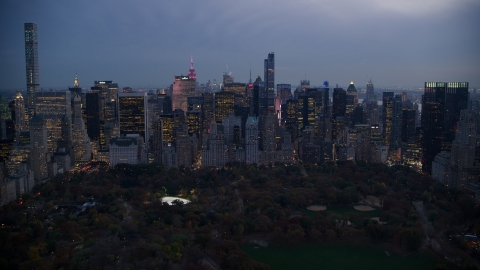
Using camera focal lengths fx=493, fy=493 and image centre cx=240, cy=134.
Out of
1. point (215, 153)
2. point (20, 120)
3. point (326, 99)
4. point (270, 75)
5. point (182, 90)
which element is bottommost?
point (215, 153)

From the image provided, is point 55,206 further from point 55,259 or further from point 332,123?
point 332,123

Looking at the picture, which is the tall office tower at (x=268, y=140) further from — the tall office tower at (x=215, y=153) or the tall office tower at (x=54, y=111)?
the tall office tower at (x=54, y=111)

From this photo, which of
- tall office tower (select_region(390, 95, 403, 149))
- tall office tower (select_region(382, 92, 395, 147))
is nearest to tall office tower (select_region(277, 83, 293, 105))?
tall office tower (select_region(382, 92, 395, 147))

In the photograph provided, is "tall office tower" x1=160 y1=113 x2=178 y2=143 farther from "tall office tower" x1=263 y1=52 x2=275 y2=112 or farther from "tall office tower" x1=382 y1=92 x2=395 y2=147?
"tall office tower" x1=382 y1=92 x2=395 y2=147

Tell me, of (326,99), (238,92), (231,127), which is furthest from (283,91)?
(231,127)

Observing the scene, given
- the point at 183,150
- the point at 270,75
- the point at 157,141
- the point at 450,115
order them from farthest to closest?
the point at 270,75 < the point at 157,141 < the point at 183,150 < the point at 450,115

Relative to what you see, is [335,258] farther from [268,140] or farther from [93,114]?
[93,114]
